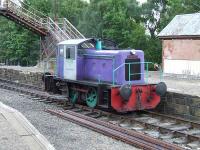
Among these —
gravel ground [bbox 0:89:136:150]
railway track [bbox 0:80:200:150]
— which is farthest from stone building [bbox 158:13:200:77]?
gravel ground [bbox 0:89:136:150]

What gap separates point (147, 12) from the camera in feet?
169

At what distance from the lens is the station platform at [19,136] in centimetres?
894

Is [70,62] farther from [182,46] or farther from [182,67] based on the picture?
[182,46]

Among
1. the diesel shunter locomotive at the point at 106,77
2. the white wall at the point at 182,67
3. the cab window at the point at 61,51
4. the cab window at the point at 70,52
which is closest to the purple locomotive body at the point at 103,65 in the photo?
the diesel shunter locomotive at the point at 106,77

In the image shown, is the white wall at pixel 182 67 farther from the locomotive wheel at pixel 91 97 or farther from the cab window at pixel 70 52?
the locomotive wheel at pixel 91 97

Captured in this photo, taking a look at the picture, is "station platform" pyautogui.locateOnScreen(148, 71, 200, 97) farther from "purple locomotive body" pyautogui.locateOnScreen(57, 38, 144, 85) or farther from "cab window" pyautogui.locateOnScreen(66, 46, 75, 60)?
"cab window" pyautogui.locateOnScreen(66, 46, 75, 60)

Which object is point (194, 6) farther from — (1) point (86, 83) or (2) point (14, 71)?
(1) point (86, 83)

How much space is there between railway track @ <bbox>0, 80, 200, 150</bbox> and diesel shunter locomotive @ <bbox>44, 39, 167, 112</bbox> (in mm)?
429

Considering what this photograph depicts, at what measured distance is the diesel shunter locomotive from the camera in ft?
50.3

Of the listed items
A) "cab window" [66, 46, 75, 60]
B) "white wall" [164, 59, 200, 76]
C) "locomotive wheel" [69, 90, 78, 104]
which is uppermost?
"cab window" [66, 46, 75, 60]

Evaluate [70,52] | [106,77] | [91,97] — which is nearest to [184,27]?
[70,52]

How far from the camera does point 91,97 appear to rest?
16.8 meters

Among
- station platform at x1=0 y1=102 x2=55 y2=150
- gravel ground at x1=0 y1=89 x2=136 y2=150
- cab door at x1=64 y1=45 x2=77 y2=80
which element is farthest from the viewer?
cab door at x1=64 y1=45 x2=77 y2=80

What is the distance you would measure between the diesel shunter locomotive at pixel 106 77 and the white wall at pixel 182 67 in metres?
12.2
